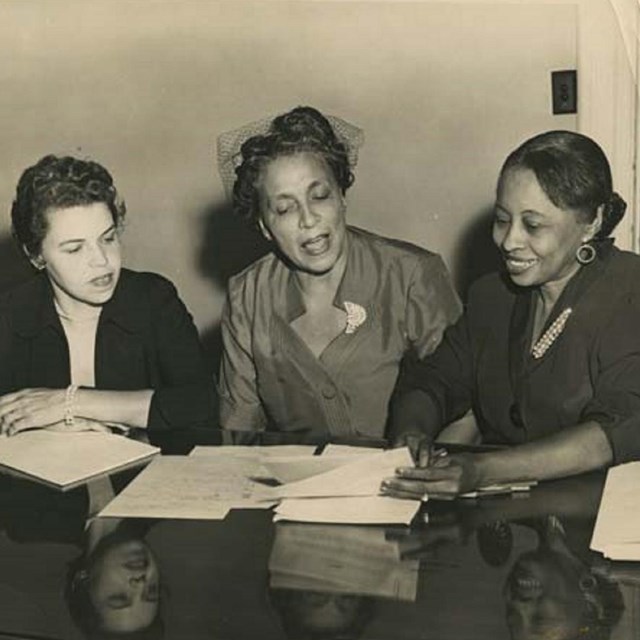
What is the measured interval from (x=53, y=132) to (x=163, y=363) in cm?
159

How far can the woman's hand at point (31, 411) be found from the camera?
2012 mm

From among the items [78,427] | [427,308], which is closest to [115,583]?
[78,427]

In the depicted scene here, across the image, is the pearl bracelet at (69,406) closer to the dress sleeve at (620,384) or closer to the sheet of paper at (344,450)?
the sheet of paper at (344,450)

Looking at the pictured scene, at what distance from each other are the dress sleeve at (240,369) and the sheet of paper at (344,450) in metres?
0.53

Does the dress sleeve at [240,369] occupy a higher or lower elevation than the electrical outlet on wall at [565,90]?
lower

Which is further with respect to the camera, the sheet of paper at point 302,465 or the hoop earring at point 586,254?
the hoop earring at point 586,254

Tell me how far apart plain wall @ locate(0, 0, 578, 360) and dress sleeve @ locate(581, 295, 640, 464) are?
1295 mm

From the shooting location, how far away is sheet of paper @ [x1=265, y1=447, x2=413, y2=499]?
1.53 metres

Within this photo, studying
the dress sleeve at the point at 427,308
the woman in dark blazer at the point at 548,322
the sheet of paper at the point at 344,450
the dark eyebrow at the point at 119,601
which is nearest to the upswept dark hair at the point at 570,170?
the woman in dark blazer at the point at 548,322

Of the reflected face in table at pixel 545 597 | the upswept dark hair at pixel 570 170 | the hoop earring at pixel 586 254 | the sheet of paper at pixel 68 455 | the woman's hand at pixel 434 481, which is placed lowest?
the reflected face in table at pixel 545 597

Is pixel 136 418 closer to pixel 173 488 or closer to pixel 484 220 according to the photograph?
pixel 173 488

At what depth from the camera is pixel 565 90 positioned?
298 cm

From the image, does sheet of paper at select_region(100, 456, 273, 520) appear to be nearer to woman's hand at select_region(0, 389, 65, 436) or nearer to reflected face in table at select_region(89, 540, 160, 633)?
reflected face in table at select_region(89, 540, 160, 633)

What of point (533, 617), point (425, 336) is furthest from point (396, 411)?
point (533, 617)
